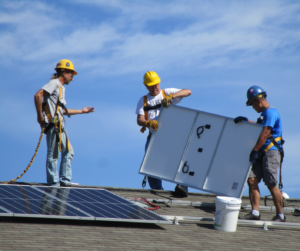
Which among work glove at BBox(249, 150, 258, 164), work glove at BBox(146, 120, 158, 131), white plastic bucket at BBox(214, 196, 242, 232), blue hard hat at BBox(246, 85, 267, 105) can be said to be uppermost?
blue hard hat at BBox(246, 85, 267, 105)

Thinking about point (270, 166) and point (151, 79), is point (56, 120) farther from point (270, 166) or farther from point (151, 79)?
point (270, 166)

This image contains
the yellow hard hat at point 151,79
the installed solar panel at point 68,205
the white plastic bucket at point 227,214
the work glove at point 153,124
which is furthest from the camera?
the yellow hard hat at point 151,79

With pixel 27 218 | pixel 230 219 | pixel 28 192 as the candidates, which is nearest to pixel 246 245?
pixel 230 219

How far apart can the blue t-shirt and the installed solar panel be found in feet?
9.67

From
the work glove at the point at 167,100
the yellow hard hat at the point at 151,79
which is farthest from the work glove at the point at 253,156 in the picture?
the yellow hard hat at the point at 151,79

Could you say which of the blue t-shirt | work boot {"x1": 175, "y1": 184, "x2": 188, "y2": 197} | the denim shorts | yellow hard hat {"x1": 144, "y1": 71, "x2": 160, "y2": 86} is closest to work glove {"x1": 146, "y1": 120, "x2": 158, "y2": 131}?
yellow hard hat {"x1": 144, "y1": 71, "x2": 160, "y2": 86}

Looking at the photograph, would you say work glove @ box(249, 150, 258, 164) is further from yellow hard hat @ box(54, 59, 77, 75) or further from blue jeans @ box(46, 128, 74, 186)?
yellow hard hat @ box(54, 59, 77, 75)

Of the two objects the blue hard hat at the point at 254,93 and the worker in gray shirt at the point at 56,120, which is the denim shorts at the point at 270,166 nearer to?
the blue hard hat at the point at 254,93

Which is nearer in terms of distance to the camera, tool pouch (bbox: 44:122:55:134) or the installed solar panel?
the installed solar panel

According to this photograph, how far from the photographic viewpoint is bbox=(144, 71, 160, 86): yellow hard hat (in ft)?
33.4

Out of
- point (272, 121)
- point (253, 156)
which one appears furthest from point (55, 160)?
point (272, 121)

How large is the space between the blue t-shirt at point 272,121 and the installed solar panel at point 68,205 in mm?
2947

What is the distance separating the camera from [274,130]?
341 inches

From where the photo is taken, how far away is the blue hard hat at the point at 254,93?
8.62 m
